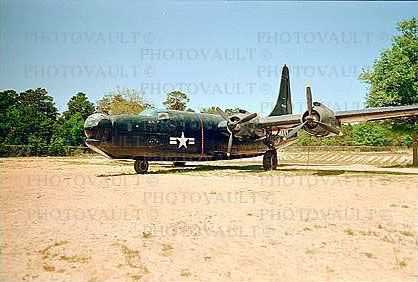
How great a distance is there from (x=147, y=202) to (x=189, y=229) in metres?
2.67

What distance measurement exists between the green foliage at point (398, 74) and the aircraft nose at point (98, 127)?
1609 cm

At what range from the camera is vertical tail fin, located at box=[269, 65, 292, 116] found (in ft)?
83.8

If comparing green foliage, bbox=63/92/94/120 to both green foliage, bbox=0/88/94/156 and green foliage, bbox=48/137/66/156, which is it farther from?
green foliage, bbox=48/137/66/156

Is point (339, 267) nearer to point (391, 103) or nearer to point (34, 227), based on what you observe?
point (34, 227)

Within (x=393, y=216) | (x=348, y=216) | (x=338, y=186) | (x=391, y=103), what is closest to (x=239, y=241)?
(x=348, y=216)

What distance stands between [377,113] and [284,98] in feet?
33.2

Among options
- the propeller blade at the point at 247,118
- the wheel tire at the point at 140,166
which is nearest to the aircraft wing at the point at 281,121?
the propeller blade at the point at 247,118

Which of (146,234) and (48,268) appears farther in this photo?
(146,234)

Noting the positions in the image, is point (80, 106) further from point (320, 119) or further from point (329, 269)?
point (329, 269)

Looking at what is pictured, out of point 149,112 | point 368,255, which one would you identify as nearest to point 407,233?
point 368,255

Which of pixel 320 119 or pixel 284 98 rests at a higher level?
pixel 284 98

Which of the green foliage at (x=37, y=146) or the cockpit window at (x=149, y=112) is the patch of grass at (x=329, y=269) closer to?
the cockpit window at (x=149, y=112)

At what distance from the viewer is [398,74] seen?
22.9 meters

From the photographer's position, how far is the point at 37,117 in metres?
40.7
